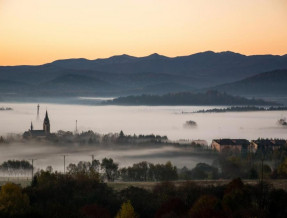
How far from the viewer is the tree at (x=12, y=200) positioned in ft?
146

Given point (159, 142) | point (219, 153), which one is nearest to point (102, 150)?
point (159, 142)

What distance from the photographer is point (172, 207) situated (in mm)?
44500

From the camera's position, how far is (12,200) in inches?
1831

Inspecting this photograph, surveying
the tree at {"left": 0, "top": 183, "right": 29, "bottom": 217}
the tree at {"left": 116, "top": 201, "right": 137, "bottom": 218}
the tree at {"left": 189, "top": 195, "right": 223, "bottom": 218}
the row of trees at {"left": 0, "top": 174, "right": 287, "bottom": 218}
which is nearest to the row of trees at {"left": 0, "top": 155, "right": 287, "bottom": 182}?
the row of trees at {"left": 0, "top": 174, "right": 287, "bottom": 218}

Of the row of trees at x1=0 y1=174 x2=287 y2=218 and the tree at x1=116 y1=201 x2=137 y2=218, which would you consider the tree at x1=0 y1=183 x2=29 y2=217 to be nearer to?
the row of trees at x1=0 y1=174 x2=287 y2=218

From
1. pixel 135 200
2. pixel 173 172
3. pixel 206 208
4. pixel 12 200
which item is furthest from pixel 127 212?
pixel 173 172

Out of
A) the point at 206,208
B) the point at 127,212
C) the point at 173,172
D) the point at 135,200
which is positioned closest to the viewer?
the point at 206,208

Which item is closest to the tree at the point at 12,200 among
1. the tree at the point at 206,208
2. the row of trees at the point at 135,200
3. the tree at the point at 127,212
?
A: the row of trees at the point at 135,200

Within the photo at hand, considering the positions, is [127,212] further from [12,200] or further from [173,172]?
[173,172]

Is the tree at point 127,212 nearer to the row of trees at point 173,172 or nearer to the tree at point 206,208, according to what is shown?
the tree at point 206,208

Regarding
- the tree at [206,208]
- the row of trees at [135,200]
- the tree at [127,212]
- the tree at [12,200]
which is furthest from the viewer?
the tree at [12,200]

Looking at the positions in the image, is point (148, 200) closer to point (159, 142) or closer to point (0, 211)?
point (0, 211)

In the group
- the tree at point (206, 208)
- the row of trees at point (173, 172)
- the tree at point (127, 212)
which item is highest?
the tree at point (206, 208)

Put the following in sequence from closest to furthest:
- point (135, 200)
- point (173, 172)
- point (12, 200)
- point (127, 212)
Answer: point (127, 212) → point (12, 200) → point (135, 200) → point (173, 172)
